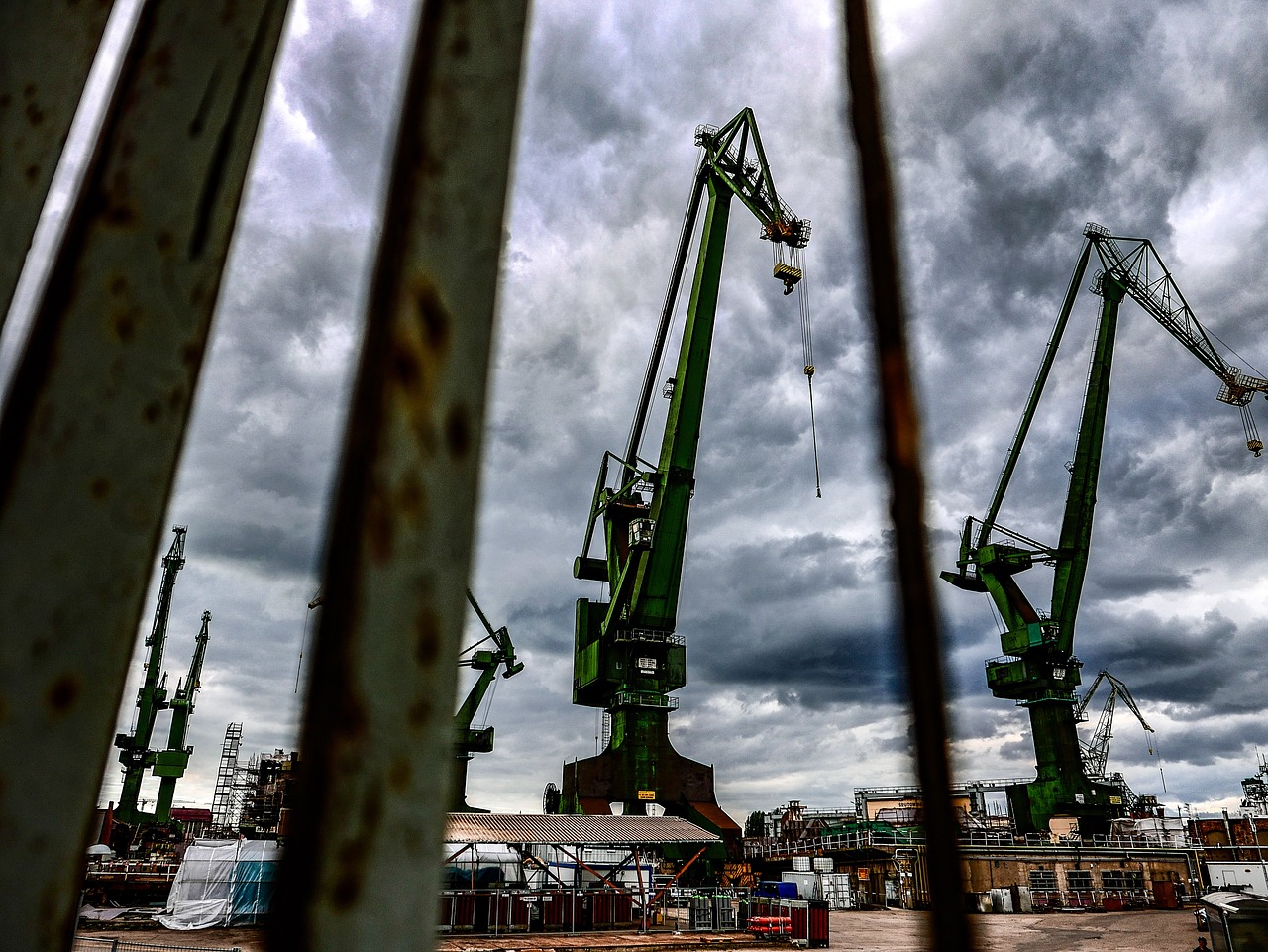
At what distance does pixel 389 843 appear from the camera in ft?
1.83

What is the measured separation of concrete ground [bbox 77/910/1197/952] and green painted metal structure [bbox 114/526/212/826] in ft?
83.5

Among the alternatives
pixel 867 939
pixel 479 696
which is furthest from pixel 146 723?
pixel 867 939

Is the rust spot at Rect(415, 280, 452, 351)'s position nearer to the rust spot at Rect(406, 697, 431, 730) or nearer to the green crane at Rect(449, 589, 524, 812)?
the rust spot at Rect(406, 697, 431, 730)

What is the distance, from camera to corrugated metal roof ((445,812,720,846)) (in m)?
15.9

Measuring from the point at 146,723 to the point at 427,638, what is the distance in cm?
4715

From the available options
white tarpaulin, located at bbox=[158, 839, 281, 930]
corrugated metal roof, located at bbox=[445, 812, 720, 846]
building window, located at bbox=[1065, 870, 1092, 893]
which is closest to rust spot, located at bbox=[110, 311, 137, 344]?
corrugated metal roof, located at bbox=[445, 812, 720, 846]

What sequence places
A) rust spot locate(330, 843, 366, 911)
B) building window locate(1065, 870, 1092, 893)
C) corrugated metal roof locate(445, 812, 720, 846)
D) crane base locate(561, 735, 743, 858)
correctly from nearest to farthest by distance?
rust spot locate(330, 843, 366, 911), corrugated metal roof locate(445, 812, 720, 846), crane base locate(561, 735, 743, 858), building window locate(1065, 870, 1092, 893)

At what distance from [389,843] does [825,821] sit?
50.7 meters

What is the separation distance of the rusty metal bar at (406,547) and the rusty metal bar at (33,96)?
2.42 feet

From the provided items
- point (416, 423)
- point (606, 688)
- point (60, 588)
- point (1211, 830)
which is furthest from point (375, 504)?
point (1211, 830)

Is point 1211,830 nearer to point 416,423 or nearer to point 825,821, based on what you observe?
point 825,821

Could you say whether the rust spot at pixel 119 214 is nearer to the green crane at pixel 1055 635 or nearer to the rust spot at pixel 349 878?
the rust spot at pixel 349 878

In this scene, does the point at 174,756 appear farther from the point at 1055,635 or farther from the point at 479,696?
the point at 1055,635

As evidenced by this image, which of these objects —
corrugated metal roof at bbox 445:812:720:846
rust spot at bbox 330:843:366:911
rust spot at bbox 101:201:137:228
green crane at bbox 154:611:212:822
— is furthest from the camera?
green crane at bbox 154:611:212:822
